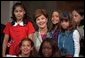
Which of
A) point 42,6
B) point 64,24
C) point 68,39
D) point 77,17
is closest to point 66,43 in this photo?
point 68,39

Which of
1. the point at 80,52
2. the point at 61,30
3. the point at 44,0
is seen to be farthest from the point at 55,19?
the point at 44,0

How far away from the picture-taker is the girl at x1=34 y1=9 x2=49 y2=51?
4.53 meters

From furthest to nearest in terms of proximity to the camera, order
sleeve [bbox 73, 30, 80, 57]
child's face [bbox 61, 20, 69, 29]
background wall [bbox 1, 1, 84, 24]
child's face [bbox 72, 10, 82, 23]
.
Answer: background wall [bbox 1, 1, 84, 24], child's face [bbox 72, 10, 82, 23], child's face [bbox 61, 20, 69, 29], sleeve [bbox 73, 30, 80, 57]

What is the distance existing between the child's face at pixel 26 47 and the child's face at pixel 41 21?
315 millimetres

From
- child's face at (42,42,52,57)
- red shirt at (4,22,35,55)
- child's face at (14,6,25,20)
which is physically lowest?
child's face at (42,42,52,57)

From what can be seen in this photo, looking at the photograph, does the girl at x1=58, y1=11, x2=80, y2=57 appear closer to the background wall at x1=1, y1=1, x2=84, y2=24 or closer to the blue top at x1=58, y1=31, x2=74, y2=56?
the blue top at x1=58, y1=31, x2=74, y2=56

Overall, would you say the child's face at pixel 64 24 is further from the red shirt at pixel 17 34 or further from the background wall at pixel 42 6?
the background wall at pixel 42 6

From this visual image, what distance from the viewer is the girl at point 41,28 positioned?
4534 millimetres

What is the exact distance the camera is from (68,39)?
454 centimetres

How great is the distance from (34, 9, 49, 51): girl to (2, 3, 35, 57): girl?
0.32 feet

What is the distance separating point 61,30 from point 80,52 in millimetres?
366

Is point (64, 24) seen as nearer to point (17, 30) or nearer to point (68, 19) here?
point (68, 19)

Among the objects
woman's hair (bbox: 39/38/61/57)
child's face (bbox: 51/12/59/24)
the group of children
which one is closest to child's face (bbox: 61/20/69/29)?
the group of children

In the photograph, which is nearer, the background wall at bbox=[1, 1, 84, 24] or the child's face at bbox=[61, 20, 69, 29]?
the child's face at bbox=[61, 20, 69, 29]
